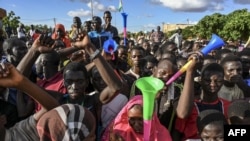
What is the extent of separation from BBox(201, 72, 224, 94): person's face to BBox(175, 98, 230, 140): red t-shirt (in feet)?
0.41

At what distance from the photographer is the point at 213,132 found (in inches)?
103

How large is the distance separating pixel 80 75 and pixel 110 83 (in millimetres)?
281

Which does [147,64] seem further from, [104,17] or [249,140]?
[104,17]

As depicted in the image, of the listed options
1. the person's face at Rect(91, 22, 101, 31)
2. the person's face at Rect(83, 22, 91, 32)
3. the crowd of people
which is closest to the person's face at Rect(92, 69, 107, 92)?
the crowd of people

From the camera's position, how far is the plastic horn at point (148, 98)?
2441mm

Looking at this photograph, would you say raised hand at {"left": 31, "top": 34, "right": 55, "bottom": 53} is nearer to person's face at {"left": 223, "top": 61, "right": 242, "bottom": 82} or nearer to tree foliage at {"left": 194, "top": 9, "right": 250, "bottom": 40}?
person's face at {"left": 223, "top": 61, "right": 242, "bottom": 82}

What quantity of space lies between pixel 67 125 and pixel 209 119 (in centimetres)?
123

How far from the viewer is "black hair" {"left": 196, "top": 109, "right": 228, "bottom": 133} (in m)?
2.67

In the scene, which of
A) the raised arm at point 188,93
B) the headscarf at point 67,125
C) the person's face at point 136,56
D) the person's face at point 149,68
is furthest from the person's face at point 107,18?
the headscarf at point 67,125

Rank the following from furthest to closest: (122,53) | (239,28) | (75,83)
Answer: (239,28), (122,53), (75,83)

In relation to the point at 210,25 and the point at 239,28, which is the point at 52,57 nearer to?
the point at 239,28

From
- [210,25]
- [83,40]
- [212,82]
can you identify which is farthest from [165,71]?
[210,25]

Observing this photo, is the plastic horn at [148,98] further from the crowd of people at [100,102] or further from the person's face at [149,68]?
the person's face at [149,68]

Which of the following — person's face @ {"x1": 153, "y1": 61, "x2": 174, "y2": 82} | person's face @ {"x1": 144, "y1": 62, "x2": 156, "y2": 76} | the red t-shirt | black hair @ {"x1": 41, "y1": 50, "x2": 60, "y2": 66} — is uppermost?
black hair @ {"x1": 41, "y1": 50, "x2": 60, "y2": 66}
